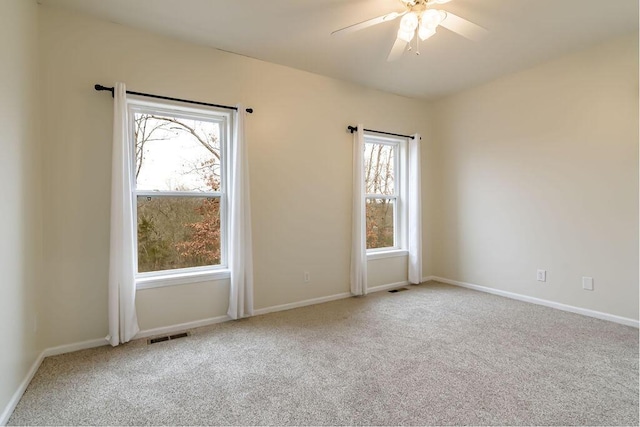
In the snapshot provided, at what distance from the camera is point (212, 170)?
3.23 metres

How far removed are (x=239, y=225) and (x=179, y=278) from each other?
73cm

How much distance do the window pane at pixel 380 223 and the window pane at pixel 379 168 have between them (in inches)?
6.7

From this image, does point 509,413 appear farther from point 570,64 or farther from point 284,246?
point 570,64

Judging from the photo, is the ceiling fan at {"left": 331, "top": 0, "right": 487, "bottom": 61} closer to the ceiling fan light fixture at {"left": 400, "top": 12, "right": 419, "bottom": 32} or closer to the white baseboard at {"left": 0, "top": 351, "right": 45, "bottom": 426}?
the ceiling fan light fixture at {"left": 400, "top": 12, "right": 419, "bottom": 32}

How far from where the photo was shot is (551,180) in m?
3.48

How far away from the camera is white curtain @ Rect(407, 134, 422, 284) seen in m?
4.48

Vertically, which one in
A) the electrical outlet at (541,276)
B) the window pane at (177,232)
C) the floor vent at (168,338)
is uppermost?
the window pane at (177,232)

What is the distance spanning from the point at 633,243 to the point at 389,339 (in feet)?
8.10

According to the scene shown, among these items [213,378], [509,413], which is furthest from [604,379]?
[213,378]

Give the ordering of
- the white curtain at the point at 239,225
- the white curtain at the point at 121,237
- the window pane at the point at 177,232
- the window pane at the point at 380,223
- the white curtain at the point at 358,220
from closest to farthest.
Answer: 1. the white curtain at the point at 121,237
2. the window pane at the point at 177,232
3. the white curtain at the point at 239,225
4. the white curtain at the point at 358,220
5. the window pane at the point at 380,223

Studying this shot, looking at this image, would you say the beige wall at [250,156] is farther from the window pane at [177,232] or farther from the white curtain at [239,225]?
the window pane at [177,232]

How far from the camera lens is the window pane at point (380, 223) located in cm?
439

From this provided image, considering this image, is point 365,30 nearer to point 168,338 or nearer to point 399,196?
point 399,196

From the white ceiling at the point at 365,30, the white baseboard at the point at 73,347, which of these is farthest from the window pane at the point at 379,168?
the white baseboard at the point at 73,347
